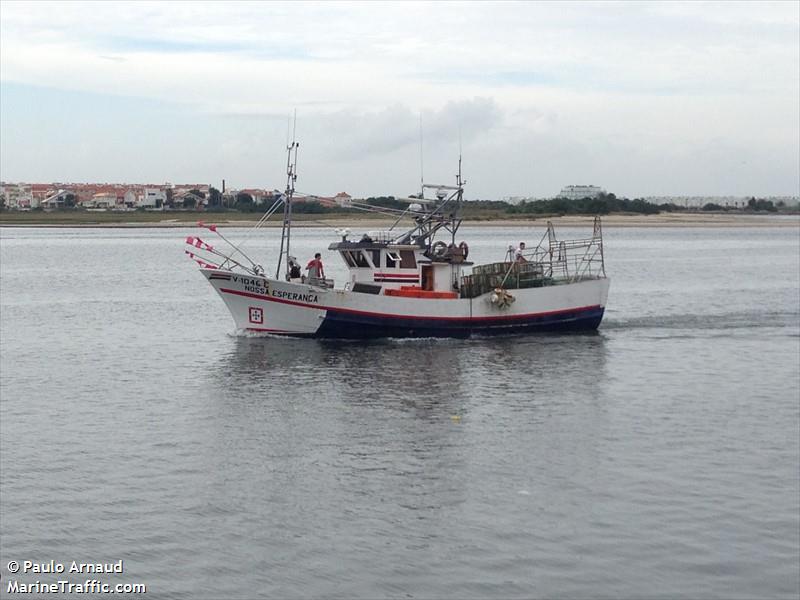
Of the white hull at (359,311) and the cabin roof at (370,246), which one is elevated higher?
the cabin roof at (370,246)

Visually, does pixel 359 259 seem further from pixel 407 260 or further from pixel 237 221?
pixel 237 221

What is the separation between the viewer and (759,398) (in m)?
26.5

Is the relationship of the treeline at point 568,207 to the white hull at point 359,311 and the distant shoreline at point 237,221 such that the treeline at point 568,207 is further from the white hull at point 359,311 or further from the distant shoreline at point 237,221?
the white hull at point 359,311

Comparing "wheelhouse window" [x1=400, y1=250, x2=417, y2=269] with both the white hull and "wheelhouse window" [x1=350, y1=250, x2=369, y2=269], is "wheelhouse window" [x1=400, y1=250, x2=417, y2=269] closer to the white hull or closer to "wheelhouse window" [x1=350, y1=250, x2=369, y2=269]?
"wheelhouse window" [x1=350, y1=250, x2=369, y2=269]

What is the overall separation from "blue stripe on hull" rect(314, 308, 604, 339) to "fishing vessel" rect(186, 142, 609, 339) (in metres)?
0.03

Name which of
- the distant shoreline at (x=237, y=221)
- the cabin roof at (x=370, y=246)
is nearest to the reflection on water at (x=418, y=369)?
the cabin roof at (x=370, y=246)

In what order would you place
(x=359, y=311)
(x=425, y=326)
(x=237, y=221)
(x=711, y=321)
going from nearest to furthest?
(x=359, y=311)
(x=425, y=326)
(x=711, y=321)
(x=237, y=221)

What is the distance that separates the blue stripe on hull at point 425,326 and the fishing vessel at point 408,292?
0.03 m

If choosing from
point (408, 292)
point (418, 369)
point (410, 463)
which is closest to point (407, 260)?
point (408, 292)

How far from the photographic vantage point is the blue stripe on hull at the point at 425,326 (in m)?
35.3

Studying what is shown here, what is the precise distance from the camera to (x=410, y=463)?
20344mm

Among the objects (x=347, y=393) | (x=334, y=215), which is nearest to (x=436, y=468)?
(x=347, y=393)

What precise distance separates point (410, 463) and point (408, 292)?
15.7m

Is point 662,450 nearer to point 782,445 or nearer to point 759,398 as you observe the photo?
point 782,445
